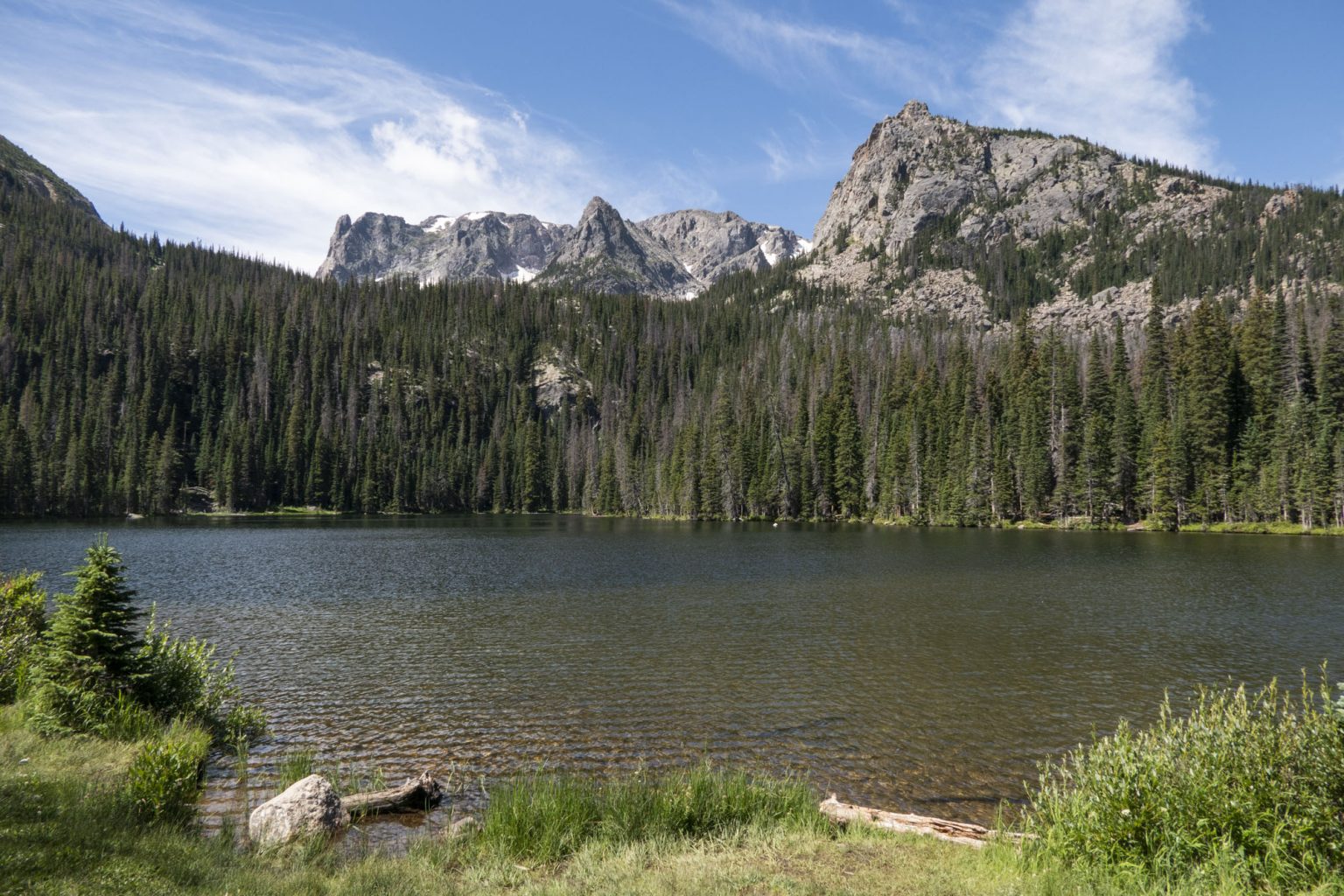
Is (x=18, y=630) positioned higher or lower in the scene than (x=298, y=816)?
higher

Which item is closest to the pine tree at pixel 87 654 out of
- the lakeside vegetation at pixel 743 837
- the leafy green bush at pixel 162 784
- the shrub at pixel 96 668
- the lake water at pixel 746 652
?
the shrub at pixel 96 668

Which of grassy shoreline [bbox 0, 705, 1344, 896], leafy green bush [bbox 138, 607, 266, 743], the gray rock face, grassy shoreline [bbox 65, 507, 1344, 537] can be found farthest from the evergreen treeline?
leafy green bush [bbox 138, 607, 266, 743]

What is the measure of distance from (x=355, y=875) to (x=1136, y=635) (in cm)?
3308

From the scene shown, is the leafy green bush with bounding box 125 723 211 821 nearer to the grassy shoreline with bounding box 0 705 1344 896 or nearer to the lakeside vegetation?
the lakeside vegetation

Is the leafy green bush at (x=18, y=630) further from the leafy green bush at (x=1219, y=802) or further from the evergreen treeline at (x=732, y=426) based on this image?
the evergreen treeline at (x=732, y=426)

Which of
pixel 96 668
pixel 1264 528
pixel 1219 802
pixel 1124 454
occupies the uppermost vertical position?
pixel 1124 454

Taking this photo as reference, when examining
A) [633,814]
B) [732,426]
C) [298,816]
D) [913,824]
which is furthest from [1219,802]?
[732,426]

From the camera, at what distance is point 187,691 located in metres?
17.0

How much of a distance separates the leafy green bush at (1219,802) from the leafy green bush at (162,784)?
1307cm

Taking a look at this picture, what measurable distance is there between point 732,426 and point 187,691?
124 metres

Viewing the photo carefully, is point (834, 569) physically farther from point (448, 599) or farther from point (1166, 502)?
point (1166, 502)

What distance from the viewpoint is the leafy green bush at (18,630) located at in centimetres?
1630

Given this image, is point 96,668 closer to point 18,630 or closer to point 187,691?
point 187,691

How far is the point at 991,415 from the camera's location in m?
119
